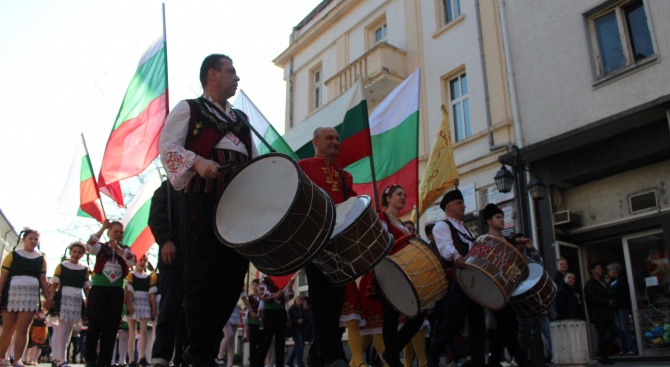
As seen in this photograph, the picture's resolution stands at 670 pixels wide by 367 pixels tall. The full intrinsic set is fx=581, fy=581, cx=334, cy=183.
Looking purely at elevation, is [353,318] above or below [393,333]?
above

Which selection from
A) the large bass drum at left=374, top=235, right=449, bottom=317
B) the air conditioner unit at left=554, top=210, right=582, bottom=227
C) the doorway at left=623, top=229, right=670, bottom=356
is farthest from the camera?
the air conditioner unit at left=554, top=210, right=582, bottom=227

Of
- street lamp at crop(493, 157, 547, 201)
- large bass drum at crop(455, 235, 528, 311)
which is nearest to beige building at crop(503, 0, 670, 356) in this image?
street lamp at crop(493, 157, 547, 201)

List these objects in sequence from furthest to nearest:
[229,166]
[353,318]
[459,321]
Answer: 1. [353,318]
2. [459,321]
3. [229,166]

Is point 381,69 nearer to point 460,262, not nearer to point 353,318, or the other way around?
point 353,318

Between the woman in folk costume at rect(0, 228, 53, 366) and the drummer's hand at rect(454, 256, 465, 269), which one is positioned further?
the woman in folk costume at rect(0, 228, 53, 366)

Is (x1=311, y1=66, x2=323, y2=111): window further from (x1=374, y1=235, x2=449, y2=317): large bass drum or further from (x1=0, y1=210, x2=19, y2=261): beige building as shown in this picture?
(x1=0, y1=210, x2=19, y2=261): beige building

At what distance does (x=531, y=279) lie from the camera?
20.3ft

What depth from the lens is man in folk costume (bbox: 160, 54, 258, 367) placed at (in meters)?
3.41

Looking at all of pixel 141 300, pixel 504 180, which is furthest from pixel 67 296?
pixel 504 180

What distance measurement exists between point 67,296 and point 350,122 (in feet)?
16.2

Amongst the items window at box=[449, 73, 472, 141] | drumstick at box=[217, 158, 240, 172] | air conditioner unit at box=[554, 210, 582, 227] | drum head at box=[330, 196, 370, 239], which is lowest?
drum head at box=[330, 196, 370, 239]

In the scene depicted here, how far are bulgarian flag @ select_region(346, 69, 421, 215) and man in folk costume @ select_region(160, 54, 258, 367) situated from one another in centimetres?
535

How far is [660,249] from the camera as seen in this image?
429 inches

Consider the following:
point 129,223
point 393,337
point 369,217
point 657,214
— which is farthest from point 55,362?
point 657,214
